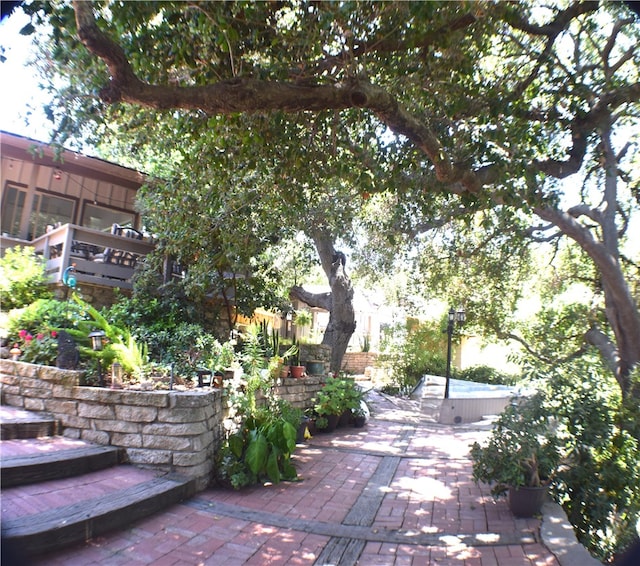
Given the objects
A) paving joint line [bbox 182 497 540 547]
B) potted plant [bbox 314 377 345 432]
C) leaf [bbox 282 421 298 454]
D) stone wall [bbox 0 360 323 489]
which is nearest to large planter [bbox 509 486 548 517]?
paving joint line [bbox 182 497 540 547]

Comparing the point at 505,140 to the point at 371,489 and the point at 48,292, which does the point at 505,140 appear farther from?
the point at 48,292

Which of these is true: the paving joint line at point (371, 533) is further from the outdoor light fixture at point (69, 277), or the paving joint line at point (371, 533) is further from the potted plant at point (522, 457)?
the outdoor light fixture at point (69, 277)

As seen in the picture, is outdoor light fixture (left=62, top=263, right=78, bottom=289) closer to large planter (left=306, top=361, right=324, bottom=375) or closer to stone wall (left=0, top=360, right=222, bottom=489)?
stone wall (left=0, top=360, right=222, bottom=489)

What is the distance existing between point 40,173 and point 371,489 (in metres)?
10.2

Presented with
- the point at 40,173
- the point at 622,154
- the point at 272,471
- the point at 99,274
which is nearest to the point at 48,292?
the point at 99,274

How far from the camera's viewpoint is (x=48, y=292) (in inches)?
344

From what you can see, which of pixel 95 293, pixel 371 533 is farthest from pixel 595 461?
pixel 95 293

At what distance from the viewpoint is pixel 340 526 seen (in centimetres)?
444

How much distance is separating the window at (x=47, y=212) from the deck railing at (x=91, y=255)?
1.46 metres

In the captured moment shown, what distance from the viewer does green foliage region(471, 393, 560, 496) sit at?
4641 mm

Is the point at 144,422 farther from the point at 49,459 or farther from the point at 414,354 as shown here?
the point at 414,354

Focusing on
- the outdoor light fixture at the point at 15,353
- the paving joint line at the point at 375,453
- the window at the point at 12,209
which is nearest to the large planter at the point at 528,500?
the paving joint line at the point at 375,453

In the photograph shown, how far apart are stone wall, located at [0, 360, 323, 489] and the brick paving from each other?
0.47 meters

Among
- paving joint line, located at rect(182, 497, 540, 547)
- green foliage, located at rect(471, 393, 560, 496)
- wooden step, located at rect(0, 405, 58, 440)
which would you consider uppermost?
green foliage, located at rect(471, 393, 560, 496)
